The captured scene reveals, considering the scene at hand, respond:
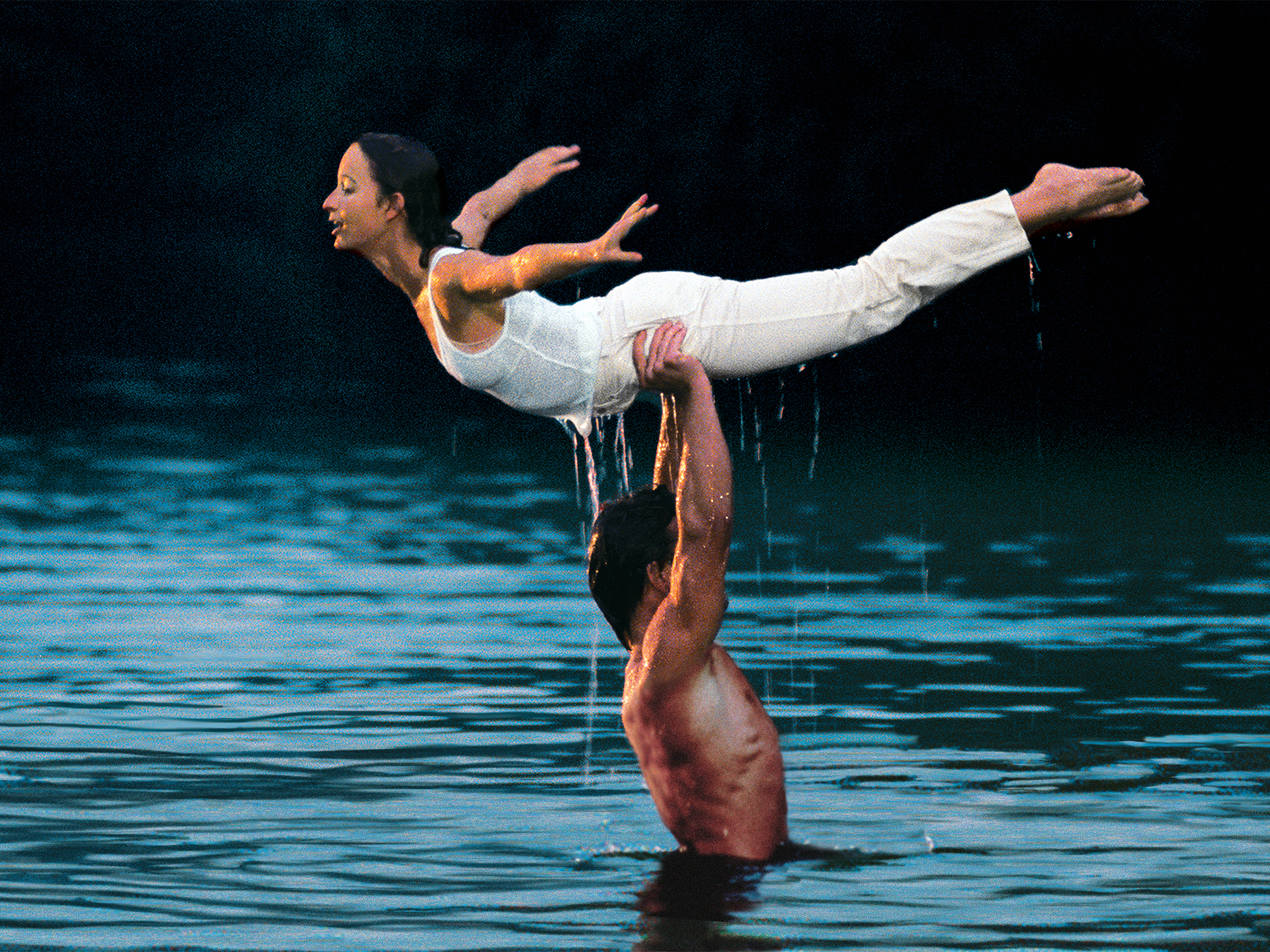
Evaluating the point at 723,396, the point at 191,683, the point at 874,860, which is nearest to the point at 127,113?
the point at 723,396

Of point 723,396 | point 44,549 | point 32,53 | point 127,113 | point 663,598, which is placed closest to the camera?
point 663,598

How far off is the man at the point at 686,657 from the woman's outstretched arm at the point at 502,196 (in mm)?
1296

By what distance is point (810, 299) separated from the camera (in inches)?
381

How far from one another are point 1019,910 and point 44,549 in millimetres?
13841

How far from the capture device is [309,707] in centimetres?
1520

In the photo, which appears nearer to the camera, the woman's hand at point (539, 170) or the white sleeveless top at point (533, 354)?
the white sleeveless top at point (533, 354)

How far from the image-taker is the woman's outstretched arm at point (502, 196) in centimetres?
1097

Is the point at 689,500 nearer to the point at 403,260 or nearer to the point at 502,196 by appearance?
the point at 403,260

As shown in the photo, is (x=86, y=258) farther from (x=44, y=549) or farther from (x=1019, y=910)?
(x=1019, y=910)

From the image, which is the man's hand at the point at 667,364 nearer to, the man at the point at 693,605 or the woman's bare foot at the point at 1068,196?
the man at the point at 693,605

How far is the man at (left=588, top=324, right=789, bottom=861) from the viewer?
9844mm

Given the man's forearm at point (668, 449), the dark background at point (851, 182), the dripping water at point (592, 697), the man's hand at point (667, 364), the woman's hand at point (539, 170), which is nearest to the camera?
the man's hand at point (667, 364)

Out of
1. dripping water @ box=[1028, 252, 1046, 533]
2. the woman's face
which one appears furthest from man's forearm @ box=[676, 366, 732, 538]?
dripping water @ box=[1028, 252, 1046, 533]

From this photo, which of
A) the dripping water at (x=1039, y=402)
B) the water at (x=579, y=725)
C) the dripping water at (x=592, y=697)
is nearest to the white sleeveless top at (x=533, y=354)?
the water at (x=579, y=725)
